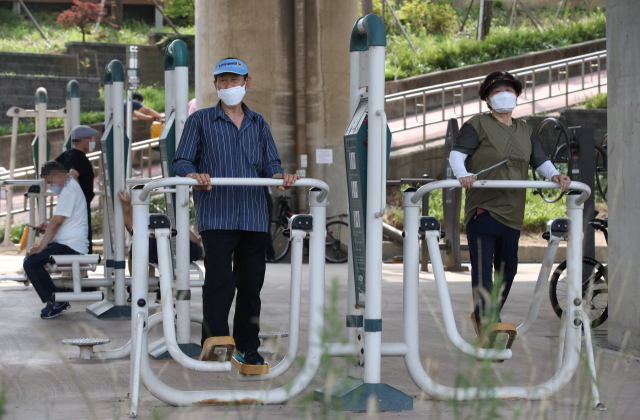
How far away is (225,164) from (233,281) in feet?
2.13

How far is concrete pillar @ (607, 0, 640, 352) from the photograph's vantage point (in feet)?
16.0

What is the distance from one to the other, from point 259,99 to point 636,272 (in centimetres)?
770

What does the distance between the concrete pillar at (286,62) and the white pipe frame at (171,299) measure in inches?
313

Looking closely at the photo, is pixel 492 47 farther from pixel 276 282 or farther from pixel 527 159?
pixel 527 159

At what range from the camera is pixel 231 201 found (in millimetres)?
4152

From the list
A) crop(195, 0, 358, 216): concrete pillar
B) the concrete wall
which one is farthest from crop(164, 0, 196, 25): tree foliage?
crop(195, 0, 358, 216): concrete pillar

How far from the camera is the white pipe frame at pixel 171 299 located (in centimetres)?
355

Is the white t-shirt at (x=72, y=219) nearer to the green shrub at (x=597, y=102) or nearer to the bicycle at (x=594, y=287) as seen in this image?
the bicycle at (x=594, y=287)

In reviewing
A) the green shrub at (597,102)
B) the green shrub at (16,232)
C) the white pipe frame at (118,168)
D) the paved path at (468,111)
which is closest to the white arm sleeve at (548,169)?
the white pipe frame at (118,168)

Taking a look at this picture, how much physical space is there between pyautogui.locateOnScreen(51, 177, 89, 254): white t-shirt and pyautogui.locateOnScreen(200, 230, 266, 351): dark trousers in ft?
9.18

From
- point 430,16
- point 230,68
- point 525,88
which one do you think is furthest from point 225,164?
point 430,16

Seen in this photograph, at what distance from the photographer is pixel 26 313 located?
6.80m

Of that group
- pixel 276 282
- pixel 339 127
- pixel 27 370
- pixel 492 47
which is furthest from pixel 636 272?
pixel 492 47

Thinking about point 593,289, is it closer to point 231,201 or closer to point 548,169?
point 548,169
